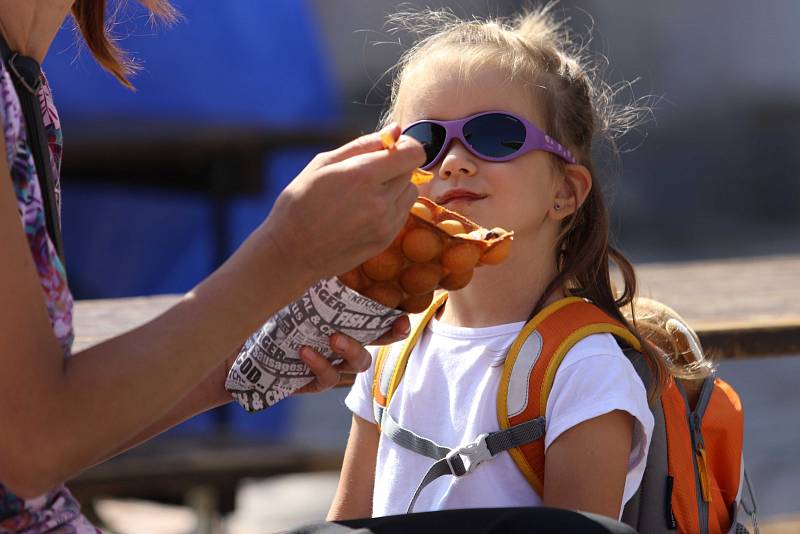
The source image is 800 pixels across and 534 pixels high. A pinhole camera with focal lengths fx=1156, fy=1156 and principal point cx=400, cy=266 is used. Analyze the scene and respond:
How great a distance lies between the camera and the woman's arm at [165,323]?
3.70 ft

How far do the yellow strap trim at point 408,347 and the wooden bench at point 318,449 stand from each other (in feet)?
2.18

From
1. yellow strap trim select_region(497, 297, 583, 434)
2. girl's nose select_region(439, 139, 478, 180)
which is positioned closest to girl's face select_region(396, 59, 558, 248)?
girl's nose select_region(439, 139, 478, 180)

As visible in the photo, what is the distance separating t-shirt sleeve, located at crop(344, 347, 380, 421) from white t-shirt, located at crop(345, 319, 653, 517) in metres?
0.08

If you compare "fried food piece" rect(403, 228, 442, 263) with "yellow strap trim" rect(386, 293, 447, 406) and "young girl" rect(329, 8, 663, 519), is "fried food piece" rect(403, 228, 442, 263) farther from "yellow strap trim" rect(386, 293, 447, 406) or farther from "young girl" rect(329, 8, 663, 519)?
"yellow strap trim" rect(386, 293, 447, 406)

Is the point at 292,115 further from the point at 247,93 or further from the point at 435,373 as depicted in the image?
the point at 435,373

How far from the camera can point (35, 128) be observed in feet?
4.53

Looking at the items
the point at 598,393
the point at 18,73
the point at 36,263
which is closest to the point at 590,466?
the point at 598,393

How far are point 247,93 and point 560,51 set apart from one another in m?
3.43

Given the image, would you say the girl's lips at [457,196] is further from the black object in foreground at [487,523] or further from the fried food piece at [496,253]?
the black object in foreground at [487,523]

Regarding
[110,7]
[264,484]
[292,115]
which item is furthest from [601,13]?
[110,7]

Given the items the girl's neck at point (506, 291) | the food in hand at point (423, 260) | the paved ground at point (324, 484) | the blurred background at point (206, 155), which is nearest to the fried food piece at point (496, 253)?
the food in hand at point (423, 260)

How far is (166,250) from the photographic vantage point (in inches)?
199

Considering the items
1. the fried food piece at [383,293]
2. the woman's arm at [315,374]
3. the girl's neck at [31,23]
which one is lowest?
the woman's arm at [315,374]

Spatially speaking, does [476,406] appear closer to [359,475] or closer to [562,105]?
[359,475]
